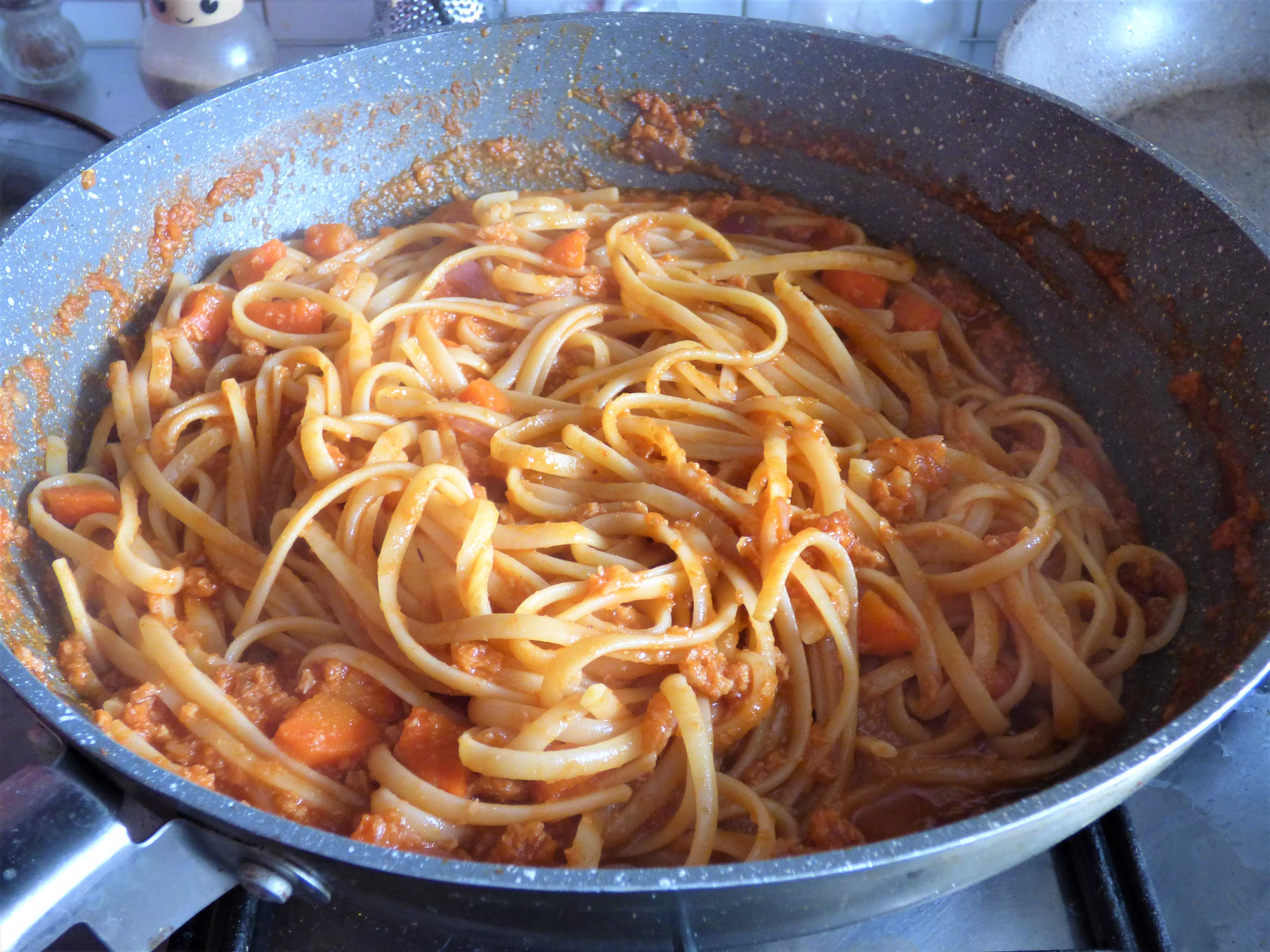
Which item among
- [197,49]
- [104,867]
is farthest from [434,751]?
[197,49]

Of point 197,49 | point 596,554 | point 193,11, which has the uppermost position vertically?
point 193,11

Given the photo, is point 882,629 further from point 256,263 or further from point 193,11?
point 193,11

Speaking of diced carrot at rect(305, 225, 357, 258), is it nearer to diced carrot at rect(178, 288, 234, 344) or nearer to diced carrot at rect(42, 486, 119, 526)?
diced carrot at rect(178, 288, 234, 344)

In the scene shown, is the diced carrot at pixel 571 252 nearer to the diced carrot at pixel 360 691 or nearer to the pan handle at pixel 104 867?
the diced carrot at pixel 360 691

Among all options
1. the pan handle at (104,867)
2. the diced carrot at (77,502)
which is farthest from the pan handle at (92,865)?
the diced carrot at (77,502)

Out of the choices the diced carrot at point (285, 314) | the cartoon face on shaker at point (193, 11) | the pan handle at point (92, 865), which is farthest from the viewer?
the cartoon face on shaker at point (193, 11)


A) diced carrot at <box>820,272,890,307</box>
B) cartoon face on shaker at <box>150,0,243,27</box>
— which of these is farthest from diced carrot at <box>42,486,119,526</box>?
diced carrot at <box>820,272,890,307</box>

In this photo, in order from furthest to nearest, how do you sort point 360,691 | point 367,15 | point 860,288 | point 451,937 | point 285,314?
1. point 367,15
2. point 860,288
3. point 285,314
4. point 360,691
5. point 451,937
